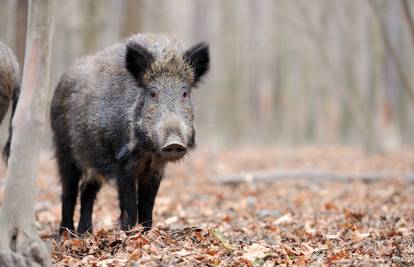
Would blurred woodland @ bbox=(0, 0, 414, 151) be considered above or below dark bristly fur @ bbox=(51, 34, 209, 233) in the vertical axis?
above

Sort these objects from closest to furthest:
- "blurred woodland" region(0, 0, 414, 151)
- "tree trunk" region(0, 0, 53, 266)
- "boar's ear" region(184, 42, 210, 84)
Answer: "tree trunk" region(0, 0, 53, 266), "boar's ear" region(184, 42, 210, 84), "blurred woodland" region(0, 0, 414, 151)

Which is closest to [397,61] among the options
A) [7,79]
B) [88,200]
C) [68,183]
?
[88,200]

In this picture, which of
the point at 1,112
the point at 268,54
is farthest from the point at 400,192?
the point at 268,54

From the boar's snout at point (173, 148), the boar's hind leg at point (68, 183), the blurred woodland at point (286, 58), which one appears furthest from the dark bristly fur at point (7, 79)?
the blurred woodland at point (286, 58)

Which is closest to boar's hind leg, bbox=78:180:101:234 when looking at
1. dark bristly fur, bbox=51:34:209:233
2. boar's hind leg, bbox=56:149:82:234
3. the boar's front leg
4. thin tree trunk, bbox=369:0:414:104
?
dark bristly fur, bbox=51:34:209:233

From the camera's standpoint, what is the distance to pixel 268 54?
1506 inches

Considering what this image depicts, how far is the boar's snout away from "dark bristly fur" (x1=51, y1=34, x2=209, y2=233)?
3 cm

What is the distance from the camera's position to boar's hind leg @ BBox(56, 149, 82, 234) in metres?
7.90

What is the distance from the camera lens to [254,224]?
8.18 meters

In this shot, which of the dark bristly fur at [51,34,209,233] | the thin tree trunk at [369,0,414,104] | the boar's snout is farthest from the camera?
the thin tree trunk at [369,0,414,104]

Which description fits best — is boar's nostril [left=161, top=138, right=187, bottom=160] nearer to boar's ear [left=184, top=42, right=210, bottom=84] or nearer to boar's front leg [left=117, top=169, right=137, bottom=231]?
boar's front leg [left=117, top=169, right=137, bottom=231]

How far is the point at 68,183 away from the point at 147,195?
4.81 feet

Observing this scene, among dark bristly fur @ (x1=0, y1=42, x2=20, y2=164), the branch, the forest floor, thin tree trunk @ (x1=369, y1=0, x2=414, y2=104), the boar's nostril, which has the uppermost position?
thin tree trunk @ (x1=369, y1=0, x2=414, y2=104)

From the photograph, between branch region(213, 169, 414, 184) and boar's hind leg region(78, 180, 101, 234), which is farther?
branch region(213, 169, 414, 184)
